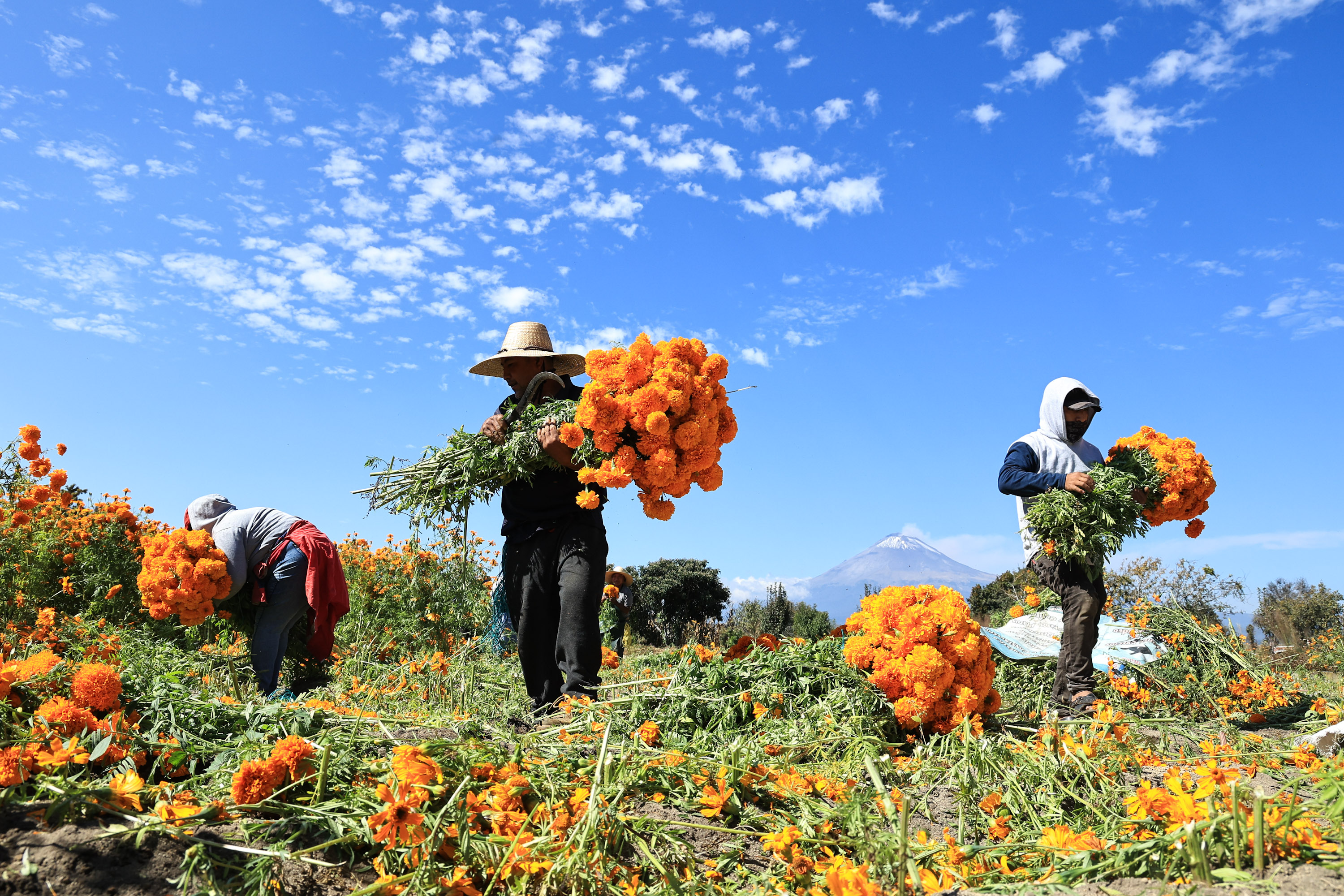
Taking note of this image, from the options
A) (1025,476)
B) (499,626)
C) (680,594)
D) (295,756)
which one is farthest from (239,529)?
(680,594)

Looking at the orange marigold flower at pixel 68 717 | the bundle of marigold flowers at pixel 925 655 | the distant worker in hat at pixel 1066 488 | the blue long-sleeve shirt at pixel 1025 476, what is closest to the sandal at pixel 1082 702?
the distant worker in hat at pixel 1066 488

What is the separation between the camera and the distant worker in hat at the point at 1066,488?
5016 millimetres

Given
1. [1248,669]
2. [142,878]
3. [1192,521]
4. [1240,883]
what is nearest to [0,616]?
[142,878]

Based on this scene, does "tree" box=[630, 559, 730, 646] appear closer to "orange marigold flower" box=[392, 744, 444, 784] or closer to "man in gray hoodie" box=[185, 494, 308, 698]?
"man in gray hoodie" box=[185, 494, 308, 698]

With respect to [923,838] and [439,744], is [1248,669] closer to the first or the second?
[923,838]

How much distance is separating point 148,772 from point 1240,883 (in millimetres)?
2772

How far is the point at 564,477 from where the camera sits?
4.54 m

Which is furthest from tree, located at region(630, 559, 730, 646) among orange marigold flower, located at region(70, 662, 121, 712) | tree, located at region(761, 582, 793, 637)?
orange marigold flower, located at region(70, 662, 121, 712)

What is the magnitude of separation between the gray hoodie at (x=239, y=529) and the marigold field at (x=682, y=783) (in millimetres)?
256

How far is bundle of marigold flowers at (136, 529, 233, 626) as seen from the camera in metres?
4.60

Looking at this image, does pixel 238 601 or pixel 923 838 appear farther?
pixel 238 601

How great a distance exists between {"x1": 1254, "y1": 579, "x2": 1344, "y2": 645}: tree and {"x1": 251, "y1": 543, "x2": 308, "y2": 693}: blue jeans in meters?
15.1

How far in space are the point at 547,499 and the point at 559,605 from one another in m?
0.63

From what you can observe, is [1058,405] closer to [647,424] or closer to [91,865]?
[647,424]
